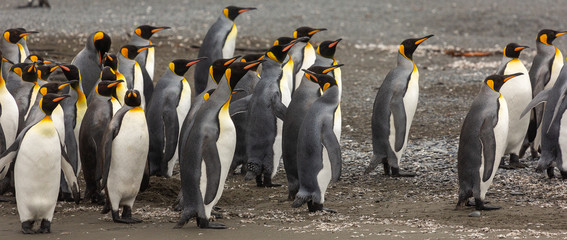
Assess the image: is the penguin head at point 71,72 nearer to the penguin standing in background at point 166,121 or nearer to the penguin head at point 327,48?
the penguin standing in background at point 166,121

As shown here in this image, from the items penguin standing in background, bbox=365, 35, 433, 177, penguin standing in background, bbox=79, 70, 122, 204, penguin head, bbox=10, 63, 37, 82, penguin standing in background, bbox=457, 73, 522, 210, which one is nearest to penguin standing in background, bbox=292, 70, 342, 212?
penguin standing in background, bbox=457, 73, 522, 210

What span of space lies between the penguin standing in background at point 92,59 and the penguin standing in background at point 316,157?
3.03 metres

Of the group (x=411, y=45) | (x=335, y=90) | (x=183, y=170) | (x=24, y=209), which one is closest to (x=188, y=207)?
(x=183, y=170)

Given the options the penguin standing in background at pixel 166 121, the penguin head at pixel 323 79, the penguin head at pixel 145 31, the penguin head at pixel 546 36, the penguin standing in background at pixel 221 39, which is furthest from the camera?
the penguin standing in background at pixel 221 39

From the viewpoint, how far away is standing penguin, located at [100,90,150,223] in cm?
599

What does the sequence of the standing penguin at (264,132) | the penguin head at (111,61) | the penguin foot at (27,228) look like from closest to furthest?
the penguin foot at (27,228), the standing penguin at (264,132), the penguin head at (111,61)

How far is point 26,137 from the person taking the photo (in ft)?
18.8

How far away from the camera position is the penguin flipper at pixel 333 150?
6188 mm

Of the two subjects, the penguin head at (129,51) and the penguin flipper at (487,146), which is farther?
the penguin head at (129,51)

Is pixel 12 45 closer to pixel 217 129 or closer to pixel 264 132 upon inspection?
pixel 264 132

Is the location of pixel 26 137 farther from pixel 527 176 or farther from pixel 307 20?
pixel 307 20

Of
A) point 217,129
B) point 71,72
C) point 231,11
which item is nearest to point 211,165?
point 217,129

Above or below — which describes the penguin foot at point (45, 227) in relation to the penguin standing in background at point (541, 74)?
below

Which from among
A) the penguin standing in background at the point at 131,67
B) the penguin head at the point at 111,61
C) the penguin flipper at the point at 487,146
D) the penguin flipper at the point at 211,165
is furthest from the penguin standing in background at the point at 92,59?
the penguin flipper at the point at 487,146
